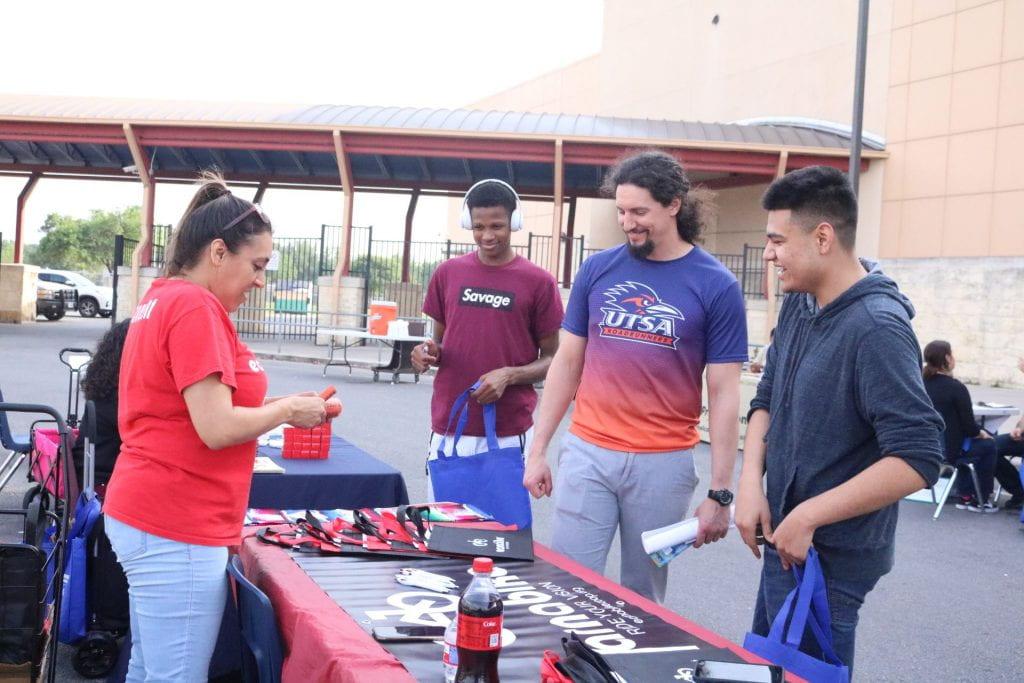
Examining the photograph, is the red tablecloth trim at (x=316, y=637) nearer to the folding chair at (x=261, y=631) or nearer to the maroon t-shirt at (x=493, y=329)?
the folding chair at (x=261, y=631)

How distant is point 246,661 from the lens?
284 cm

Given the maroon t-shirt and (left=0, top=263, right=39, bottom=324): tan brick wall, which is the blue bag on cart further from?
(left=0, top=263, right=39, bottom=324): tan brick wall

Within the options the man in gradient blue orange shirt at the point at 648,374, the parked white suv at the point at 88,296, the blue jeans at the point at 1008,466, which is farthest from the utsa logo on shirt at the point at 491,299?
the parked white suv at the point at 88,296

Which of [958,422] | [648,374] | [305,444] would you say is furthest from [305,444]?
[958,422]

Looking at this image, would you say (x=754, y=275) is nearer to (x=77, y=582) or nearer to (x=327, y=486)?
(x=327, y=486)

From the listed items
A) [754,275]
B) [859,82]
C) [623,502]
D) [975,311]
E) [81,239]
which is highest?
[859,82]

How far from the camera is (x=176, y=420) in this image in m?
2.57

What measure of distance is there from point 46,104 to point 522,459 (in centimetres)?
2775

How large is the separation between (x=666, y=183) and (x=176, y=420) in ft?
6.07

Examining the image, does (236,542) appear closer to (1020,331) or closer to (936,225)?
(1020,331)

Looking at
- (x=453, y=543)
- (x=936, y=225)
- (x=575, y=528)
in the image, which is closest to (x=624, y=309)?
(x=575, y=528)

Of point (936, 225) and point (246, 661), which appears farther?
point (936, 225)

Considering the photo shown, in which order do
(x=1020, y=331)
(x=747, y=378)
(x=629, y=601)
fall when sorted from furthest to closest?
(x=1020, y=331), (x=747, y=378), (x=629, y=601)

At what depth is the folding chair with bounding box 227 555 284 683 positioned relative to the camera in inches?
96.8
